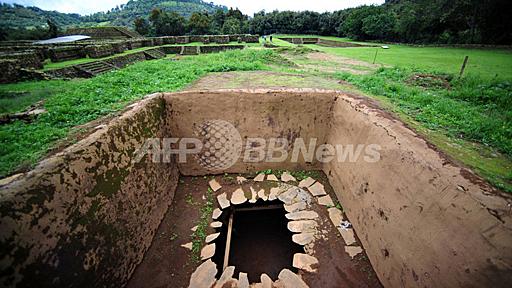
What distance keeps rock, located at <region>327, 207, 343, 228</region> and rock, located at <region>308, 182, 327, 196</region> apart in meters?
0.45

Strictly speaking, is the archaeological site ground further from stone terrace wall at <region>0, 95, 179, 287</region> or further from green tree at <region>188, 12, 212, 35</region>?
green tree at <region>188, 12, 212, 35</region>

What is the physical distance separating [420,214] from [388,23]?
28748mm

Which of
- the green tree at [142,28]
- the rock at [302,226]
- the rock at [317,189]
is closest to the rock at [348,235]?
the rock at [302,226]

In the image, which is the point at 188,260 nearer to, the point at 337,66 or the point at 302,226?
the point at 302,226

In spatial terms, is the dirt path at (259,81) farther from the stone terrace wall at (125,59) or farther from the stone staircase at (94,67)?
the stone terrace wall at (125,59)

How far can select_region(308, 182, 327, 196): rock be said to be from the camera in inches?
177

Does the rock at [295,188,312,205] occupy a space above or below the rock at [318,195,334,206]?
below

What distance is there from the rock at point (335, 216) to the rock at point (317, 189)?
451mm

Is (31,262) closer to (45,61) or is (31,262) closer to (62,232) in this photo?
(62,232)

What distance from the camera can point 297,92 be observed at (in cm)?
454

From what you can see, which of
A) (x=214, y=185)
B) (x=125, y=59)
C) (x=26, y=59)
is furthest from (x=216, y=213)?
(x=125, y=59)

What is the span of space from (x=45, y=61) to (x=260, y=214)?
1366 cm

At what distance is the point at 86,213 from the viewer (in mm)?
2314

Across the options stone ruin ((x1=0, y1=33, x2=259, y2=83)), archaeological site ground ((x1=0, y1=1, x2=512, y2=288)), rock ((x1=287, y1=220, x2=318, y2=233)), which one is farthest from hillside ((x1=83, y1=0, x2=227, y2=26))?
rock ((x1=287, y1=220, x2=318, y2=233))
